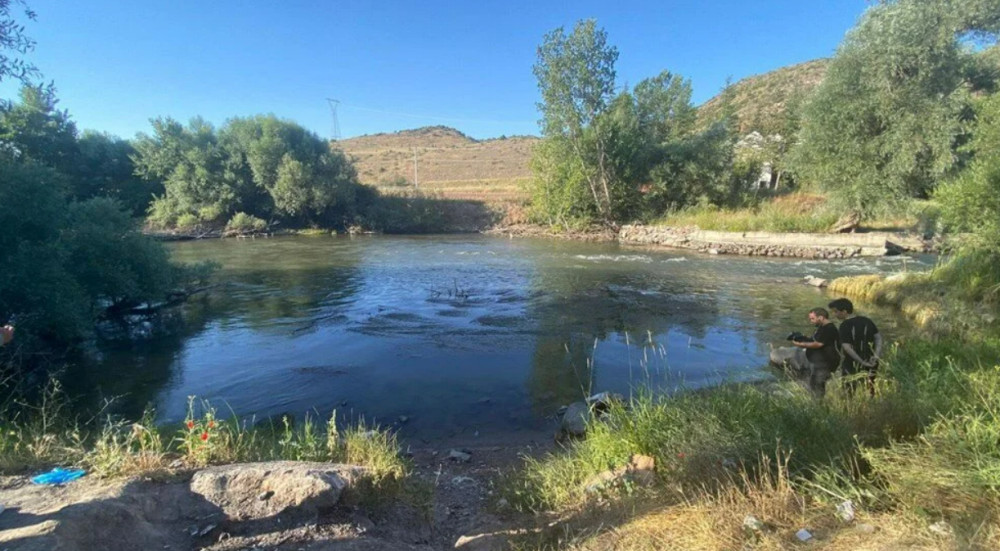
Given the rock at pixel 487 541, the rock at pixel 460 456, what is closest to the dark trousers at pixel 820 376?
the rock at pixel 460 456

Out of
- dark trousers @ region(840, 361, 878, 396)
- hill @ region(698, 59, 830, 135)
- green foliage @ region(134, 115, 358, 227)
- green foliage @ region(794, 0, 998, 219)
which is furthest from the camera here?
green foliage @ region(134, 115, 358, 227)

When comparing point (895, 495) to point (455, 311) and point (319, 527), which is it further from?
point (455, 311)

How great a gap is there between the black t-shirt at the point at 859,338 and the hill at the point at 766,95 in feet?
130

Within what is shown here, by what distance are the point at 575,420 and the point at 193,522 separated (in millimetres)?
5213

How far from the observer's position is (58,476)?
447 centimetres

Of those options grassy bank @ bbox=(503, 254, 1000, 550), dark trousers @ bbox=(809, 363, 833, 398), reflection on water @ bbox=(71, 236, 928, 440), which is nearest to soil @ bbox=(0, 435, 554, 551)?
grassy bank @ bbox=(503, 254, 1000, 550)

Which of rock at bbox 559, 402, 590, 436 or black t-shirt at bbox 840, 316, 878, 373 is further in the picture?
rock at bbox 559, 402, 590, 436

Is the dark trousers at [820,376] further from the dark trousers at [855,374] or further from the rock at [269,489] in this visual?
the rock at [269,489]

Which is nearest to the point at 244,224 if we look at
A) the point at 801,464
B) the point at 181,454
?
the point at 181,454

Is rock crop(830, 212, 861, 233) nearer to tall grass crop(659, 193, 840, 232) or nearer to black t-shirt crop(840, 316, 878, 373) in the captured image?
tall grass crop(659, 193, 840, 232)

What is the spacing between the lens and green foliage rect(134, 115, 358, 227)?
1785 inches

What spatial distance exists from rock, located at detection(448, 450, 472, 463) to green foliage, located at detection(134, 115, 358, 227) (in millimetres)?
42453

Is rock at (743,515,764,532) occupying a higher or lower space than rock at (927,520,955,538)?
lower

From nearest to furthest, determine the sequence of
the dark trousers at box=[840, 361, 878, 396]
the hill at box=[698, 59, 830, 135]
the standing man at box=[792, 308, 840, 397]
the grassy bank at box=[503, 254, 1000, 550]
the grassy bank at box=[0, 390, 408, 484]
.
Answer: the grassy bank at box=[503, 254, 1000, 550] → the grassy bank at box=[0, 390, 408, 484] → the dark trousers at box=[840, 361, 878, 396] → the standing man at box=[792, 308, 840, 397] → the hill at box=[698, 59, 830, 135]
